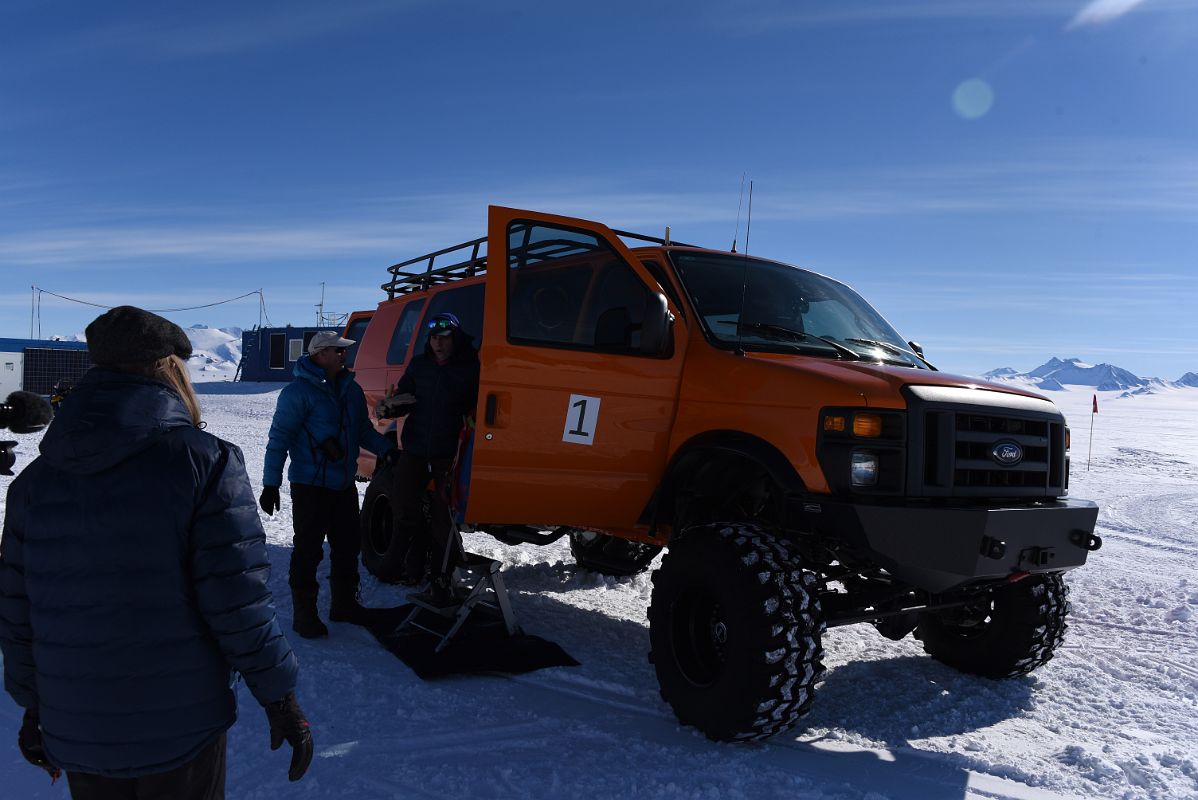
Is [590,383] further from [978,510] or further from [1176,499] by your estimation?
[1176,499]

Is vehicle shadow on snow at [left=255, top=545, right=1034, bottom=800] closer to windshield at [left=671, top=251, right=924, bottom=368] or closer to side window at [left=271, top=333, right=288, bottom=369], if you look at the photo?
windshield at [left=671, top=251, right=924, bottom=368]

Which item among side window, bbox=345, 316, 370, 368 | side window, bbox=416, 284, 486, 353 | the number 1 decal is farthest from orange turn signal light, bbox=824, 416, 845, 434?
side window, bbox=345, 316, 370, 368

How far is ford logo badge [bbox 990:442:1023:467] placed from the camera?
4.00m

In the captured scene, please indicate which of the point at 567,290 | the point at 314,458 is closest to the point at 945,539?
the point at 567,290

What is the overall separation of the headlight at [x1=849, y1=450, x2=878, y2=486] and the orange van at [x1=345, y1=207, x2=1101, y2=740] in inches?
0.4

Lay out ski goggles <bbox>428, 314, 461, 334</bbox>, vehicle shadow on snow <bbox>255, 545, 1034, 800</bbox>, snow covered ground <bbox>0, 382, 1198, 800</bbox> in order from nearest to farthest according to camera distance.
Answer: snow covered ground <bbox>0, 382, 1198, 800</bbox> < vehicle shadow on snow <bbox>255, 545, 1034, 800</bbox> < ski goggles <bbox>428, 314, 461, 334</bbox>

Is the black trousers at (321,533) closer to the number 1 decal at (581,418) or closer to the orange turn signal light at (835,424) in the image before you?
the number 1 decal at (581,418)

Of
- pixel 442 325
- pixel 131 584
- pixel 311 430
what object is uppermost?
pixel 442 325

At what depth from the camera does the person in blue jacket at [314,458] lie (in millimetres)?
5238

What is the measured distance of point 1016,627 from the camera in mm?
4707

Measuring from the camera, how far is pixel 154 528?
1.97 meters

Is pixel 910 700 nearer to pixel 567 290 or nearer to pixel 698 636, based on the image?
pixel 698 636

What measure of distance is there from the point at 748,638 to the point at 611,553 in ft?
8.57

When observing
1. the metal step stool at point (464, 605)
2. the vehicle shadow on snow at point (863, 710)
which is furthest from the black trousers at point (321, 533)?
the vehicle shadow on snow at point (863, 710)
